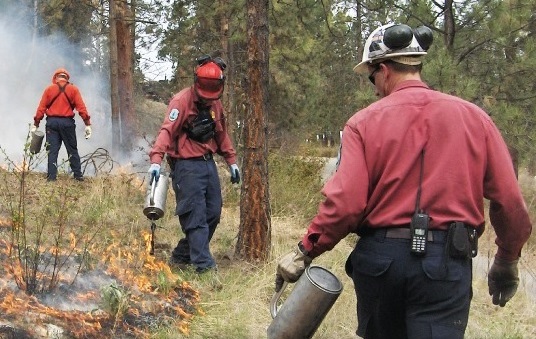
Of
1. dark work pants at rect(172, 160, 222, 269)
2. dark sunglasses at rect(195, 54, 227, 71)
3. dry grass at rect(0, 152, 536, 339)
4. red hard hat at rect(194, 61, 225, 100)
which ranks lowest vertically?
dry grass at rect(0, 152, 536, 339)

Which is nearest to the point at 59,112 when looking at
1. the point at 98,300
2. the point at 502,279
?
the point at 98,300

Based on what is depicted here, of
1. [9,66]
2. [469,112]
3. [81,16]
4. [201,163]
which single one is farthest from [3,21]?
[469,112]

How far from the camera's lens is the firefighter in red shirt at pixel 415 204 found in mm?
2553

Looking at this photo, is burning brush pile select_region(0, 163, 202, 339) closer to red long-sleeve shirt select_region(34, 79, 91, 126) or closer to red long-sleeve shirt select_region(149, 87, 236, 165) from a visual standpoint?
red long-sleeve shirt select_region(149, 87, 236, 165)

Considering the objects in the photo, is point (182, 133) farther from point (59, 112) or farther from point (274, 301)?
point (59, 112)

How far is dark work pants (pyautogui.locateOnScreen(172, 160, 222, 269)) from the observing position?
5.64 metres

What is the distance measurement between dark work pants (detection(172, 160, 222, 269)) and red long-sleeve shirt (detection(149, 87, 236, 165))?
0.11m

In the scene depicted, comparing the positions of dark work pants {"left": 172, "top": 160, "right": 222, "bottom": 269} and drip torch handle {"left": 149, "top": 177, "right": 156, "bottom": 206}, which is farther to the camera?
dark work pants {"left": 172, "top": 160, "right": 222, "bottom": 269}

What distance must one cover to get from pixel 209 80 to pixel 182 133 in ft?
1.75

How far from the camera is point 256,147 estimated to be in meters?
5.97

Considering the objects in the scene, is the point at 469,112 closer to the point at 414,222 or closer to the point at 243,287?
the point at 414,222

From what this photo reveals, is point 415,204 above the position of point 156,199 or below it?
above

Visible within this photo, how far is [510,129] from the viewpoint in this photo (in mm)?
10133

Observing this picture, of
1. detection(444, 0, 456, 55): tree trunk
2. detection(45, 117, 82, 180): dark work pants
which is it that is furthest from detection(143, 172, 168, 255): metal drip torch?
detection(444, 0, 456, 55): tree trunk
